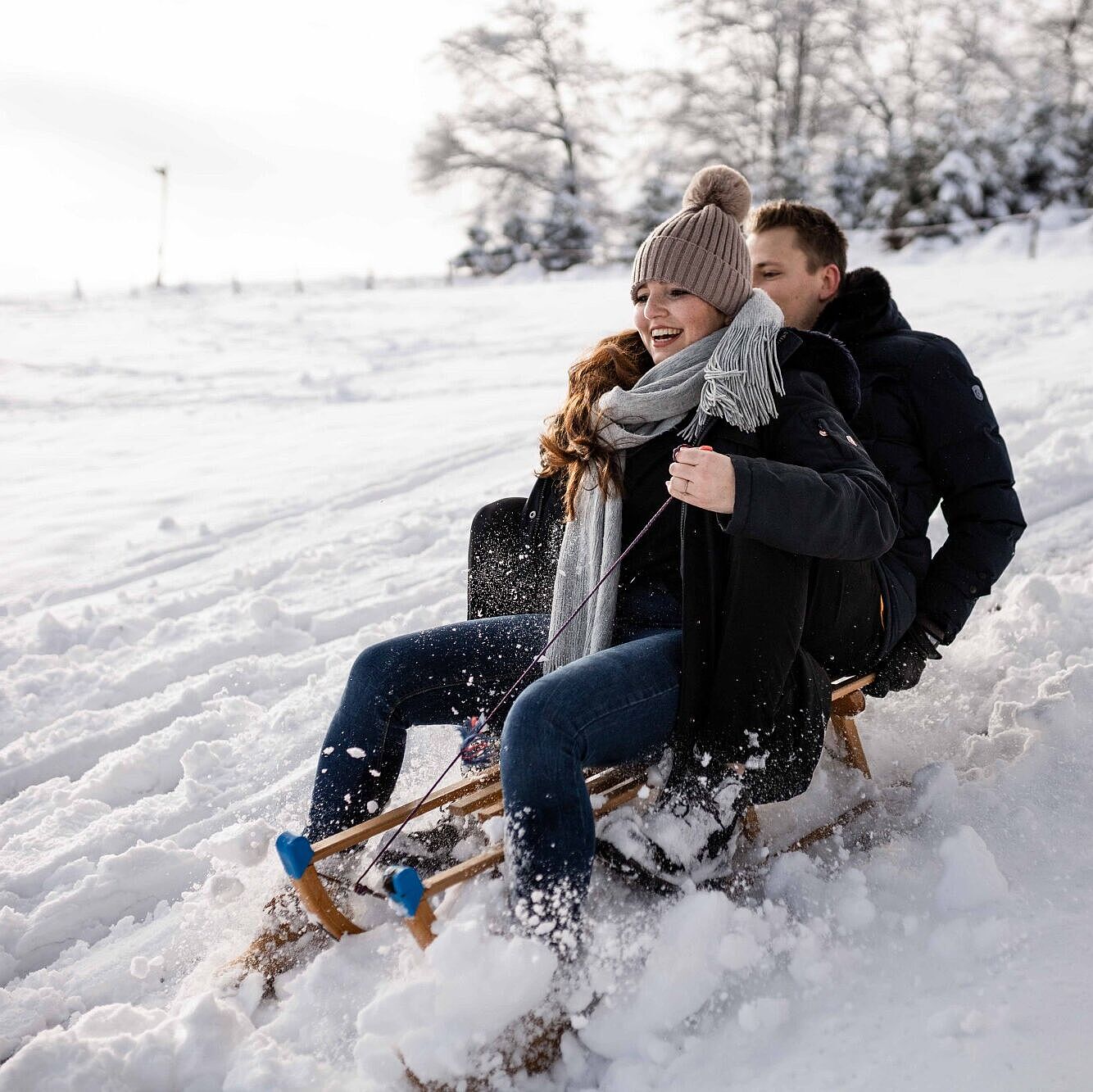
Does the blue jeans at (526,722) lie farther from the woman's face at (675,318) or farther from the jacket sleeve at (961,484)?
the jacket sleeve at (961,484)

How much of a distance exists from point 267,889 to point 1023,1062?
1641mm

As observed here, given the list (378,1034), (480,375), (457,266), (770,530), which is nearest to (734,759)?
(770,530)

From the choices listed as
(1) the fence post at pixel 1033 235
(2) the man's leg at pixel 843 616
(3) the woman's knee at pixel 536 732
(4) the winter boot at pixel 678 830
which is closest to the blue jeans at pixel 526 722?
(3) the woman's knee at pixel 536 732

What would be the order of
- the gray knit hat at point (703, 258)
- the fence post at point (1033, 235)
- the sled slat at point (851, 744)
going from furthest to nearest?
the fence post at point (1033, 235), the sled slat at point (851, 744), the gray knit hat at point (703, 258)

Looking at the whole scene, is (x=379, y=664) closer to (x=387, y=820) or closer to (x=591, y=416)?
(x=387, y=820)

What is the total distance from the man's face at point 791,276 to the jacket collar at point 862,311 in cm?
5

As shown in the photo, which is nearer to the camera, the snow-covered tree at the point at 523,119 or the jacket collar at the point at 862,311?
the jacket collar at the point at 862,311

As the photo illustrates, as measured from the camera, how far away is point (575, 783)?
1.91 metres

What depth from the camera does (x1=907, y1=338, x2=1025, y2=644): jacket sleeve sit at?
8.30 feet

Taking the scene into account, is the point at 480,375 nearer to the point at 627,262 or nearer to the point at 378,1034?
the point at 378,1034

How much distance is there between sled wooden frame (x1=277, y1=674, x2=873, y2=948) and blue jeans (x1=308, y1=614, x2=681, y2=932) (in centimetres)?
13

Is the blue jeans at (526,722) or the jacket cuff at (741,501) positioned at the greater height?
the jacket cuff at (741,501)

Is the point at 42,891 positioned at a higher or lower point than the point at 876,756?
lower

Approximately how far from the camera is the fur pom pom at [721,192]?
240cm
